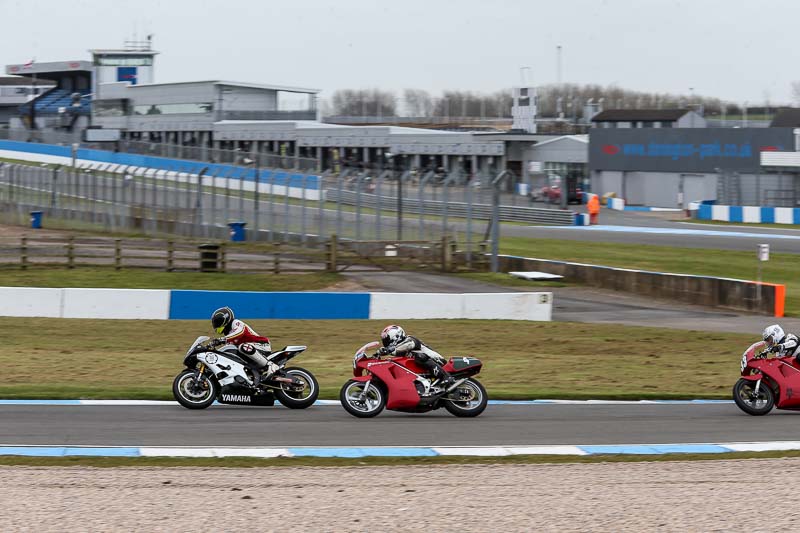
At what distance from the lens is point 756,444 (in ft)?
38.8

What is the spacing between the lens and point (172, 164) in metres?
63.6

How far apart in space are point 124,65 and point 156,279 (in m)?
72.4

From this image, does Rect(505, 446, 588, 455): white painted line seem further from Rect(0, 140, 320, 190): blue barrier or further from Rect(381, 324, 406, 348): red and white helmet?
Rect(0, 140, 320, 190): blue barrier

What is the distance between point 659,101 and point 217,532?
158970 mm

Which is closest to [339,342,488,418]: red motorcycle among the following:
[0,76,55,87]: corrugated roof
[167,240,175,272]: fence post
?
[167,240,175,272]: fence post

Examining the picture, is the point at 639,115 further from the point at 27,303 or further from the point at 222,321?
the point at 222,321

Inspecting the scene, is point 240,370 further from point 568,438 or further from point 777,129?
point 777,129

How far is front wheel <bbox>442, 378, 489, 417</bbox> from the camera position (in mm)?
13070

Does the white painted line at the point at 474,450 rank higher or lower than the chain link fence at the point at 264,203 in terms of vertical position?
lower

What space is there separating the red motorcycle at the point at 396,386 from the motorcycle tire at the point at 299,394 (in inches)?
25.9

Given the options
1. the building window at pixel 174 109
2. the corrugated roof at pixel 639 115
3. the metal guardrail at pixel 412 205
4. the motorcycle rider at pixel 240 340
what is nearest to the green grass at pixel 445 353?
the motorcycle rider at pixel 240 340

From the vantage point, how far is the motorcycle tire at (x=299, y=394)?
13.4m

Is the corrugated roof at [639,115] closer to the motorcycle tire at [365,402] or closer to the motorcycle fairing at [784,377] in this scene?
the motorcycle fairing at [784,377]

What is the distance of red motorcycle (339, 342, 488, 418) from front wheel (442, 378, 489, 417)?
0.05 metres
